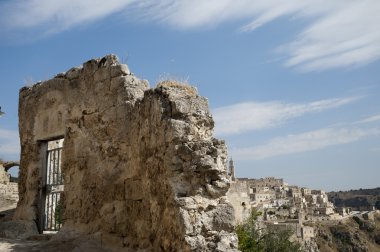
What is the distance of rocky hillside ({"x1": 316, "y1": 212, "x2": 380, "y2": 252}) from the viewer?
63.7 m

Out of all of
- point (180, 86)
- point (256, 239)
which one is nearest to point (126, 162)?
point (180, 86)

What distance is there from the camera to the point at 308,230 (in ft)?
188

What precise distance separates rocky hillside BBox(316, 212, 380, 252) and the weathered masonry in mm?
59618

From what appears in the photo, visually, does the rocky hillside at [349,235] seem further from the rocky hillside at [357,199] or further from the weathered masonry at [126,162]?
the weathered masonry at [126,162]

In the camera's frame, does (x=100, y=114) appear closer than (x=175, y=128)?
No

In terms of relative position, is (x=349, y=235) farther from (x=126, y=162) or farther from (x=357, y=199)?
(x=357, y=199)

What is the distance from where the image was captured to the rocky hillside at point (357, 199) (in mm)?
122375

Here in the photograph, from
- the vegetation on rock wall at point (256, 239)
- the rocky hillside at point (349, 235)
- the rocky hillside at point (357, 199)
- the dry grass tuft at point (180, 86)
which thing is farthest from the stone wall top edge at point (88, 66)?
the rocky hillside at point (357, 199)

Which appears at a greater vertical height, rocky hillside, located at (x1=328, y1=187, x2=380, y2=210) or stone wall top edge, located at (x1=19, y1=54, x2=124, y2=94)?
stone wall top edge, located at (x1=19, y1=54, x2=124, y2=94)

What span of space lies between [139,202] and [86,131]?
74.2 inches

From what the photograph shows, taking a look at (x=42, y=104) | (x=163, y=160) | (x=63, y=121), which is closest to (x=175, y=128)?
(x=163, y=160)

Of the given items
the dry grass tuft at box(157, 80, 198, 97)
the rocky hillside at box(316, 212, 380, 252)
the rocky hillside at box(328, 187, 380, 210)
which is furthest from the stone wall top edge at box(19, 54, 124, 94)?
the rocky hillside at box(328, 187, 380, 210)

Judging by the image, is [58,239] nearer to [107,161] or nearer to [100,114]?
[107,161]

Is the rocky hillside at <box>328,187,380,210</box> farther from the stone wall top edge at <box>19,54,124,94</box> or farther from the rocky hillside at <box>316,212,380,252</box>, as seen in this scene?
the stone wall top edge at <box>19,54,124,94</box>
